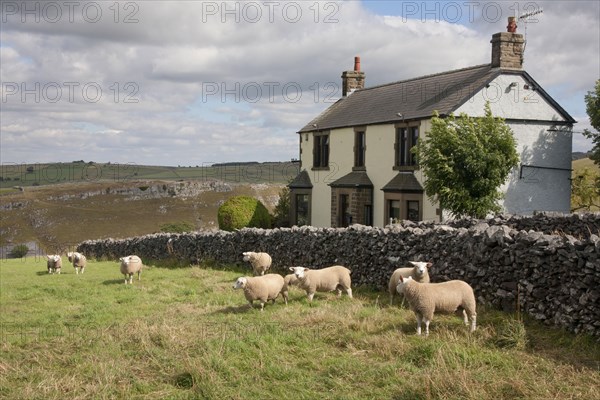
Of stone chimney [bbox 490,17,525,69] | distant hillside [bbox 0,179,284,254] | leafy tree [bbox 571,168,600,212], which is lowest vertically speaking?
distant hillside [bbox 0,179,284,254]

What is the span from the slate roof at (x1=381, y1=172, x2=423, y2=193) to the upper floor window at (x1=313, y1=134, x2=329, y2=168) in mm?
7531

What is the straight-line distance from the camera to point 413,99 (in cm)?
2958

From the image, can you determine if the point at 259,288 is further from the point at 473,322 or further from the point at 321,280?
the point at 473,322

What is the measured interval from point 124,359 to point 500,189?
68.3 feet

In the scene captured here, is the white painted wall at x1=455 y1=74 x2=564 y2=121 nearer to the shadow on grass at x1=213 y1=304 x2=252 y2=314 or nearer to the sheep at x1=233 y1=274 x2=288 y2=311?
the sheep at x1=233 y1=274 x2=288 y2=311

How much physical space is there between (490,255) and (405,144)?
16824mm

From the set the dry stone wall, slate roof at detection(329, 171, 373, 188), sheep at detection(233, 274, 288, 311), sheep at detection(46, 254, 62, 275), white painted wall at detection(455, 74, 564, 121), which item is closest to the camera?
the dry stone wall

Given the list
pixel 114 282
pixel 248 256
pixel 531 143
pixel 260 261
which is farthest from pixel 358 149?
pixel 114 282

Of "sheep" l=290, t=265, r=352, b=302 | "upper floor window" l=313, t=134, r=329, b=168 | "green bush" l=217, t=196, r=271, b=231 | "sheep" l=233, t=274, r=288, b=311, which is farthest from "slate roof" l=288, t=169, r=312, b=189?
"sheep" l=233, t=274, r=288, b=311

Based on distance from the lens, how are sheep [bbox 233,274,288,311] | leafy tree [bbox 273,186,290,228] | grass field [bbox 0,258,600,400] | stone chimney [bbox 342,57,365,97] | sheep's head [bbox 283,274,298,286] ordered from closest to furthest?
grass field [bbox 0,258,600,400] < sheep [bbox 233,274,288,311] < sheep's head [bbox 283,274,298,286] < leafy tree [bbox 273,186,290,228] < stone chimney [bbox 342,57,365,97]

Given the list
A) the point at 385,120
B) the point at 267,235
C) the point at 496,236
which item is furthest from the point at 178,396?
the point at 385,120

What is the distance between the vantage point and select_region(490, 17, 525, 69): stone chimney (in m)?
26.3

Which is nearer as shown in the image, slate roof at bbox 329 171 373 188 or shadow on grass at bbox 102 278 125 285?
shadow on grass at bbox 102 278 125 285

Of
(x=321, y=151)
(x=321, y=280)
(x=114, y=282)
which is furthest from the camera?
(x=321, y=151)
